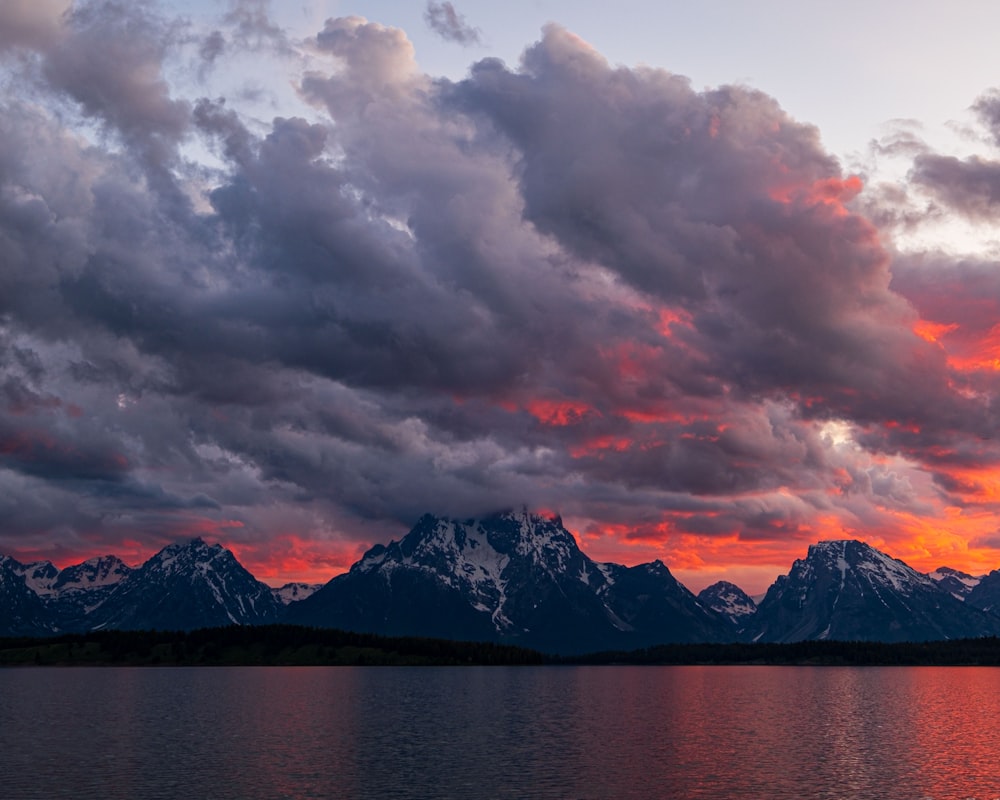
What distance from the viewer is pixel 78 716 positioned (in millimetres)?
196375

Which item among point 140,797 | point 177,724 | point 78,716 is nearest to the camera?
point 140,797

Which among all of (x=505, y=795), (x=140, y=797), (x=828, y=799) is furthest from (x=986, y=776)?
(x=140, y=797)

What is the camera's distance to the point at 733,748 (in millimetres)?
146875

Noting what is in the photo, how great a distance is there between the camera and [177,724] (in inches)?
7082

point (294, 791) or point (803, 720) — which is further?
point (803, 720)

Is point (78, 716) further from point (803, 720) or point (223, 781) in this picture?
point (803, 720)

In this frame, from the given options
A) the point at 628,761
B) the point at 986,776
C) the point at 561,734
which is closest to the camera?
the point at 986,776

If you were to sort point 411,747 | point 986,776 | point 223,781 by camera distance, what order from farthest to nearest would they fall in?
1. point 411,747
2. point 986,776
3. point 223,781

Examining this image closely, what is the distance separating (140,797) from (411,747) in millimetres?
51847

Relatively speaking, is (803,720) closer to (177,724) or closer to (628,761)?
(628,761)

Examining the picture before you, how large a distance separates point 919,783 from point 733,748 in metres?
35.1

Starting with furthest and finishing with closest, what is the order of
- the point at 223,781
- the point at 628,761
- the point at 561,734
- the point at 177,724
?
the point at 177,724 < the point at 561,734 < the point at 628,761 < the point at 223,781

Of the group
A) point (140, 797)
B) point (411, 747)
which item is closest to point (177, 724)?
point (411, 747)

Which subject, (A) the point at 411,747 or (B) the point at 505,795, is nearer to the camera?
(B) the point at 505,795
